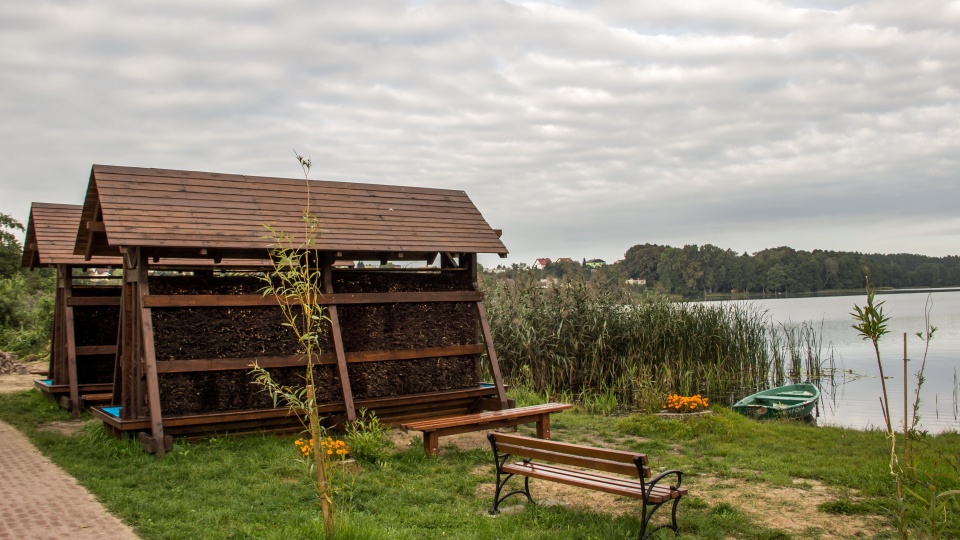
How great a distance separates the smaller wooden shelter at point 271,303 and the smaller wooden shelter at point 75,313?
2.24 metres

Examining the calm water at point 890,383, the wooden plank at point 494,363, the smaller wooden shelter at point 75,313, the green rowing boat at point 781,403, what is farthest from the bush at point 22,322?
the calm water at point 890,383

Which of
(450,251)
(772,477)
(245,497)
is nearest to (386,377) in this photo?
(450,251)

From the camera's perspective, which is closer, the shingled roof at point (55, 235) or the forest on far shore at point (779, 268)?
the shingled roof at point (55, 235)

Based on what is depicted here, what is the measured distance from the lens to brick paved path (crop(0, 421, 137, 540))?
5669mm

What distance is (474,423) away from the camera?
8.70 metres

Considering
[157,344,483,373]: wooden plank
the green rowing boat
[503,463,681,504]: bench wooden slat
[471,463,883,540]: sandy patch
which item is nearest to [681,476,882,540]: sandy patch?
[471,463,883,540]: sandy patch

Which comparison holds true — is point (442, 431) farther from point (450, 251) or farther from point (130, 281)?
point (130, 281)

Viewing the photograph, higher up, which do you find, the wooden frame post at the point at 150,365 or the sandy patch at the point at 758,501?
the wooden frame post at the point at 150,365

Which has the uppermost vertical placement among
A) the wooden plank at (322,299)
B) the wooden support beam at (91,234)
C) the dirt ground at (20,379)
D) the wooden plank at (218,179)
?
the wooden plank at (218,179)

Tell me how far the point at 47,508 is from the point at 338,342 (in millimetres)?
3799

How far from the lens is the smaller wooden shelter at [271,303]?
877 cm

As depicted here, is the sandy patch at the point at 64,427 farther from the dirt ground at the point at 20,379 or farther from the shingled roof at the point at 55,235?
the dirt ground at the point at 20,379

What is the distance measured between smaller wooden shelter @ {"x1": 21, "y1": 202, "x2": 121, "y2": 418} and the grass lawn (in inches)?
116

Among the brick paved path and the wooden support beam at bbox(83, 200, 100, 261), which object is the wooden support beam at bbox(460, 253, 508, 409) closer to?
the wooden support beam at bbox(83, 200, 100, 261)
